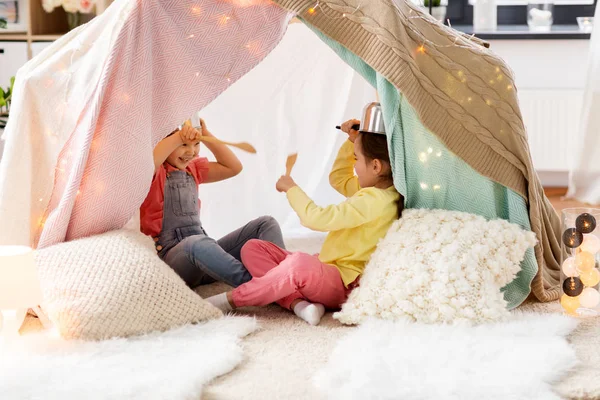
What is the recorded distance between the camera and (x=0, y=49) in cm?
335

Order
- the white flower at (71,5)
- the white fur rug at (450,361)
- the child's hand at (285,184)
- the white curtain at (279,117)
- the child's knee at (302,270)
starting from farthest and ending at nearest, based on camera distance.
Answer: the white flower at (71,5)
the white curtain at (279,117)
the child's hand at (285,184)
the child's knee at (302,270)
the white fur rug at (450,361)

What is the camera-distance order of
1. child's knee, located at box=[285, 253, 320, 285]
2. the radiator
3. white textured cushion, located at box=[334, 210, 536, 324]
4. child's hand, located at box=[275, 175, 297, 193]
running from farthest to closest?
the radiator
child's hand, located at box=[275, 175, 297, 193]
child's knee, located at box=[285, 253, 320, 285]
white textured cushion, located at box=[334, 210, 536, 324]

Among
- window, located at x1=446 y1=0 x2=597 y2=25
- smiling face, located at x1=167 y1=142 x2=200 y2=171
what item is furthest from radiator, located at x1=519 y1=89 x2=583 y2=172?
smiling face, located at x1=167 y1=142 x2=200 y2=171

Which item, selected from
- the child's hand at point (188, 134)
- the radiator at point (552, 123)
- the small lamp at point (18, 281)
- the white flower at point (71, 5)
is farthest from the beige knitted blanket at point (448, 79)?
the white flower at point (71, 5)

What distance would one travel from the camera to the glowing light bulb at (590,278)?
1.86 m

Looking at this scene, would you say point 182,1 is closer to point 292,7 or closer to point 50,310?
point 292,7

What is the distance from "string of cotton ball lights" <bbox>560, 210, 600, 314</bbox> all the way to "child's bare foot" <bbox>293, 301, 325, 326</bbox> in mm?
576

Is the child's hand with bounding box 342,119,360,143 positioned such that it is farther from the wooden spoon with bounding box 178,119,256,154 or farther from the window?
the window

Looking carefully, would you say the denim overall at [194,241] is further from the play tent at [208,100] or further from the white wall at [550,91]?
the white wall at [550,91]

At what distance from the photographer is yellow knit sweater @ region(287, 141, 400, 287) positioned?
188 centimetres

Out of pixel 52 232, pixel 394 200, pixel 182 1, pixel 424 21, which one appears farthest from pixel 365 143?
pixel 52 232

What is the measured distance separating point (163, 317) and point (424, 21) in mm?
936

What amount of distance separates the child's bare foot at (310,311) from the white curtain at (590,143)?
1.94 meters

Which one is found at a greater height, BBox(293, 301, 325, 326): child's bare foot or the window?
the window
